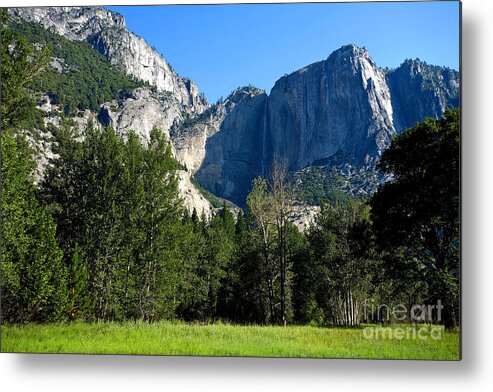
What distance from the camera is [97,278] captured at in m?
7.44

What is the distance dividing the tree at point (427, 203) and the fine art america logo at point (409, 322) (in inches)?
4.5

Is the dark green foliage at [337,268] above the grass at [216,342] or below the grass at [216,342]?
above

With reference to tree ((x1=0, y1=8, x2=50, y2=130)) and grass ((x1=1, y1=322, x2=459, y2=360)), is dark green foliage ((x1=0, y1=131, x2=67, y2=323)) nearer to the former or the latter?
grass ((x1=1, y1=322, x2=459, y2=360))

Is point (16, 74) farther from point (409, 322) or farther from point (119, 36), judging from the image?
point (409, 322)

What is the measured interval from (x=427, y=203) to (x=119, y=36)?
5.30m

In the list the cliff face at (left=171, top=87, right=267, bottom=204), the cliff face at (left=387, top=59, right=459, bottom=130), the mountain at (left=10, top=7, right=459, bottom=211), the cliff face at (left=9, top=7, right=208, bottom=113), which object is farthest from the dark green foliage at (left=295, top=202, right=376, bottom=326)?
the cliff face at (left=9, top=7, right=208, bottom=113)

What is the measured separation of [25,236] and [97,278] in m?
1.73

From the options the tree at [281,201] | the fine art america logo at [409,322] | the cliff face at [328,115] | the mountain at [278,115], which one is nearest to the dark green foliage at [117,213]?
the mountain at [278,115]

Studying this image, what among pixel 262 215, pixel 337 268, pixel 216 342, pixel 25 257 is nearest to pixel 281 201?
pixel 262 215

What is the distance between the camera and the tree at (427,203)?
205 inches

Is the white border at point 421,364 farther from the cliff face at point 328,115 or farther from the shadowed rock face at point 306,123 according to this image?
the cliff face at point 328,115

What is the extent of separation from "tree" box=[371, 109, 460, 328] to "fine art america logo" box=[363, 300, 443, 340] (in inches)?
4.5

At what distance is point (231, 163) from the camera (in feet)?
25.8

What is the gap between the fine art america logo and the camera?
16.7 feet
